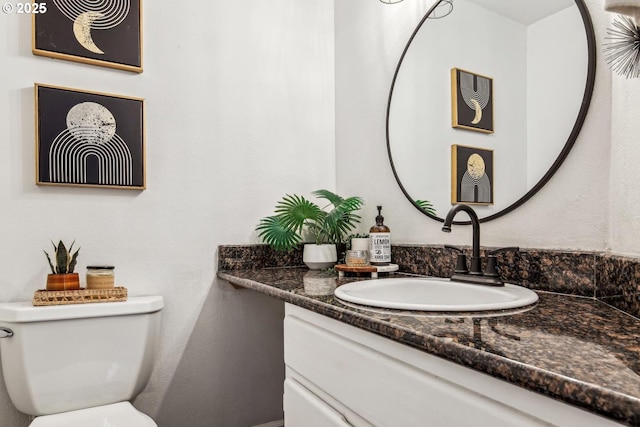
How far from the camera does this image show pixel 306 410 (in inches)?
43.1

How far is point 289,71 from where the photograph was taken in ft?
6.38

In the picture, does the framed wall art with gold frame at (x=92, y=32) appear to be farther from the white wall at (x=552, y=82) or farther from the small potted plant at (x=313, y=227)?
the white wall at (x=552, y=82)

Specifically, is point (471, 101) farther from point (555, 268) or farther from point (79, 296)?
point (79, 296)

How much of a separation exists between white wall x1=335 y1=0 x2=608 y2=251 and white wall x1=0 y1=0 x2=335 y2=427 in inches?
5.6

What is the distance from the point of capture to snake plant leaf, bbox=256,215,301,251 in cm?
173

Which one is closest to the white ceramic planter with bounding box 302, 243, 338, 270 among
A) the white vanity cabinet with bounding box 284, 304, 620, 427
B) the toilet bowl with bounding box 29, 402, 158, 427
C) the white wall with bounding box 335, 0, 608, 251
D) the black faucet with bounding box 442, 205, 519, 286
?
the white wall with bounding box 335, 0, 608, 251

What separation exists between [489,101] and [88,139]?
134 cm

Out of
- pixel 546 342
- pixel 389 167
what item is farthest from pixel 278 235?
pixel 546 342

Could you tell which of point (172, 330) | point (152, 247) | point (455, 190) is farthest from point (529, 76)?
point (172, 330)

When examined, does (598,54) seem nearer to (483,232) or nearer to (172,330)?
(483,232)

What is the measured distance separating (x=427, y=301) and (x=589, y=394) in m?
0.77

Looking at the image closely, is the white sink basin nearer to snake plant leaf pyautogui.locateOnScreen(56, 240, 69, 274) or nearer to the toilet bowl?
the toilet bowl

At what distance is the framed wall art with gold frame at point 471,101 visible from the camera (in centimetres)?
130

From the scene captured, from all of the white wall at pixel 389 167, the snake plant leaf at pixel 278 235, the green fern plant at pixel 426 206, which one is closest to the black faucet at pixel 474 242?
the white wall at pixel 389 167
